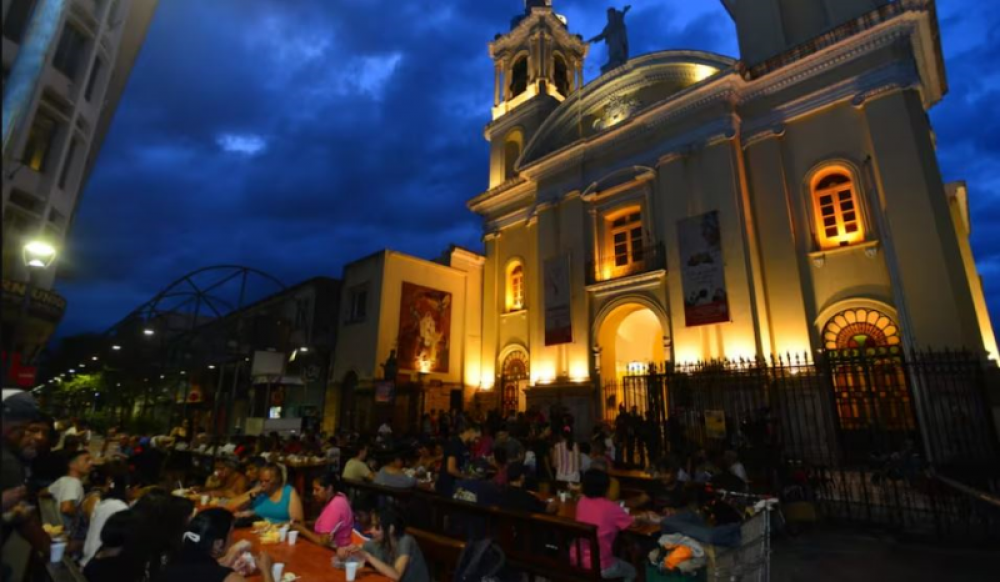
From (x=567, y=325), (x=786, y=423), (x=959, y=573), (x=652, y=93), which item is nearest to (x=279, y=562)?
(x=959, y=573)

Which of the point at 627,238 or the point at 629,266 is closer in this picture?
the point at 629,266

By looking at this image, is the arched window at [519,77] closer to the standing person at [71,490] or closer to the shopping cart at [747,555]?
the standing person at [71,490]

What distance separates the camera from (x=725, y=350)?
14.0 metres

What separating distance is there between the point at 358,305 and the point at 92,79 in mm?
21087

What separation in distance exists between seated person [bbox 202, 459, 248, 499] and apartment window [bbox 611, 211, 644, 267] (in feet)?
44.8

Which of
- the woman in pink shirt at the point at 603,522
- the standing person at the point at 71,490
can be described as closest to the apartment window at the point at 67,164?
the woman in pink shirt at the point at 603,522

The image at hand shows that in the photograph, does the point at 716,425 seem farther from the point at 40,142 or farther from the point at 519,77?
the point at 519,77

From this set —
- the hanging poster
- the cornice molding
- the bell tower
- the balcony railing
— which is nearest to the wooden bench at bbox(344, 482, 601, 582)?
the hanging poster

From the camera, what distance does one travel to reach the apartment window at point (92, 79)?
108 cm

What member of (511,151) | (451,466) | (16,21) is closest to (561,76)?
(511,151)

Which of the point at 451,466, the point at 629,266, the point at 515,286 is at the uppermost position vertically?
the point at 515,286

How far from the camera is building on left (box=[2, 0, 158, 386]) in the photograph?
687mm

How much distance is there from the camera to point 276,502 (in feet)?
18.1

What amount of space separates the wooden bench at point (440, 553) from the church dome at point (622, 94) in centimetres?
1557
